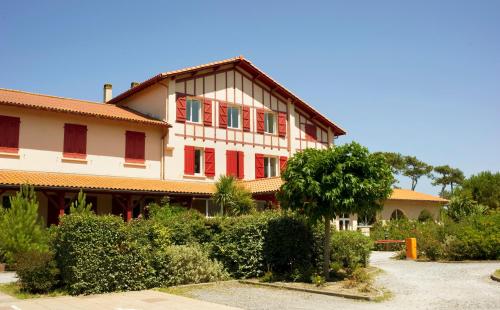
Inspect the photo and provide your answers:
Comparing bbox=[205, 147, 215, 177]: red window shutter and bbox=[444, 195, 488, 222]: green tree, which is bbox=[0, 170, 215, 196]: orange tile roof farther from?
bbox=[444, 195, 488, 222]: green tree

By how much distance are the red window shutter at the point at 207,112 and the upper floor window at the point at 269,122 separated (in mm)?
4099

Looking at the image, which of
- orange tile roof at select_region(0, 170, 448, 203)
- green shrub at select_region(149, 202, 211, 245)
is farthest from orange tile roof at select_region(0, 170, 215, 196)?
green shrub at select_region(149, 202, 211, 245)

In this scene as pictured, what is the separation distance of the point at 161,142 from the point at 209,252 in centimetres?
1327

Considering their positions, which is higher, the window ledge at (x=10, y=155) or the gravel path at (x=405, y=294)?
the window ledge at (x=10, y=155)

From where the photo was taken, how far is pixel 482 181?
138 ft

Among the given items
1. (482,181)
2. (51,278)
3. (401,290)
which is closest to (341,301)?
(401,290)

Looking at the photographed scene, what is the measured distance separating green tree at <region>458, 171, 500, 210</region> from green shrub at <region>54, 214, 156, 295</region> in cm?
3304

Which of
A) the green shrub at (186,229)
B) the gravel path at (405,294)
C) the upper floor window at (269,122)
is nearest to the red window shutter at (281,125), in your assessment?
the upper floor window at (269,122)

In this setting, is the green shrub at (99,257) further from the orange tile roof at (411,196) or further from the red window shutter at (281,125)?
the orange tile roof at (411,196)

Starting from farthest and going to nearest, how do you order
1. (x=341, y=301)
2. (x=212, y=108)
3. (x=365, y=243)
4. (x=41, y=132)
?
1. (x=212, y=108)
2. (x=41, y=132)
3. (x=365, y=243)
4. (x=341, y=301)

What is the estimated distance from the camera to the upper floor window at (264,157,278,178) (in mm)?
31516

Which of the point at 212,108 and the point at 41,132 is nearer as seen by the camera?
the point at 41,132

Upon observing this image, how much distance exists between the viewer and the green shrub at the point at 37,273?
12836mm

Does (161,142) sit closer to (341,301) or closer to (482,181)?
(341,301)
